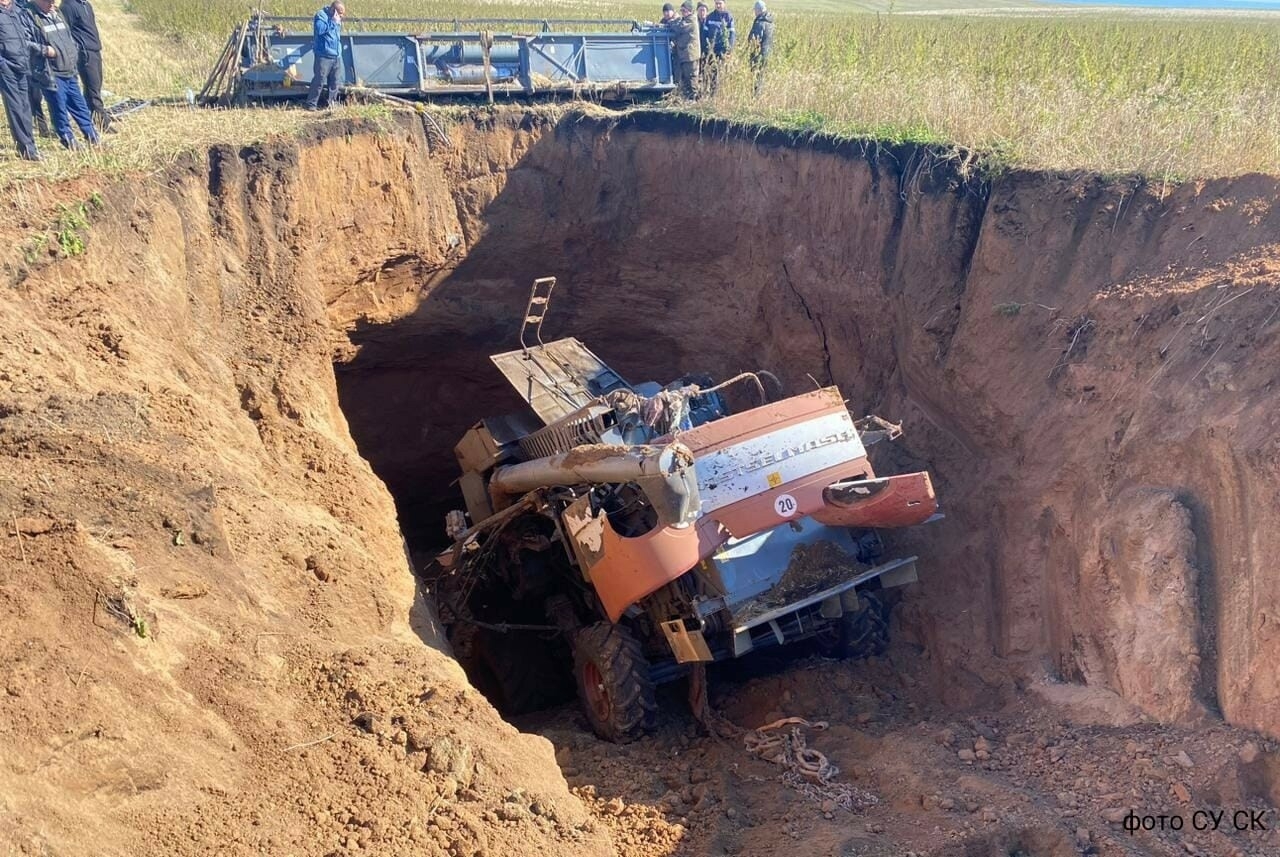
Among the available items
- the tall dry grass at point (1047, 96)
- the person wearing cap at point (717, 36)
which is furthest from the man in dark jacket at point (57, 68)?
the person wearing cap at point (717, 36)

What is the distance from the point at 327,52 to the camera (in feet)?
38.5

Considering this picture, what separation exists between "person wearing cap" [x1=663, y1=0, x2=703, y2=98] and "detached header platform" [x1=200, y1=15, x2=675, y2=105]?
0.50ft

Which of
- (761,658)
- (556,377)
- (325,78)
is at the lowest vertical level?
(761,658)

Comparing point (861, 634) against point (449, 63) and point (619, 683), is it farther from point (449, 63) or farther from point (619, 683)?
point (449, 63)

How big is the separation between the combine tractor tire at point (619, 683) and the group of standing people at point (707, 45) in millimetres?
7652

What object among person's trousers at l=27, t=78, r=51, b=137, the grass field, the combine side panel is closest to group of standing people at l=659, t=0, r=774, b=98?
the grass field

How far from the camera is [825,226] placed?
10.9 m

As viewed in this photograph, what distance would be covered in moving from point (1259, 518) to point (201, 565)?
234 inches

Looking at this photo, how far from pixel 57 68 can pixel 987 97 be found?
349 inches

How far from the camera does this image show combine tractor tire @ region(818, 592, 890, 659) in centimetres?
812

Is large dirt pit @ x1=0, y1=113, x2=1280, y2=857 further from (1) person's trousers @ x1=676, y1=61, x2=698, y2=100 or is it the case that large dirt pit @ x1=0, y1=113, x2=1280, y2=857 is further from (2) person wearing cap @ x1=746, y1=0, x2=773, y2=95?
(2) person wearing cap @ x1=746, y1=0, x2=773, y2=95

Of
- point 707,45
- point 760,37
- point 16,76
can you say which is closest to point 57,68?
point 16,76

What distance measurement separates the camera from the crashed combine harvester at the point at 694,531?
7145 millimetres

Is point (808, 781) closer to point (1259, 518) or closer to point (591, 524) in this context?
point (591, 524)
